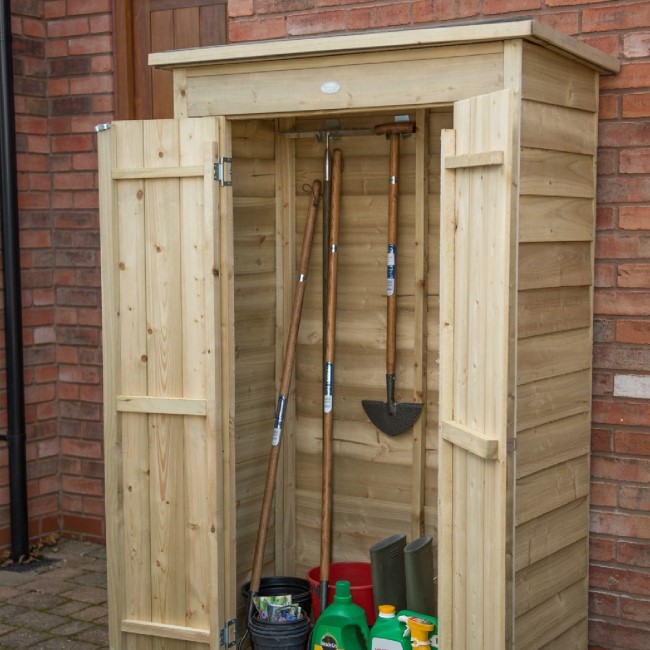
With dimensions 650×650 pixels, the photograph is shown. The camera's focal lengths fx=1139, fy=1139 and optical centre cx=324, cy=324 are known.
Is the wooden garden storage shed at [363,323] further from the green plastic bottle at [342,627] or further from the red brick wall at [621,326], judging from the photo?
the green plastic bottle at [342,627]

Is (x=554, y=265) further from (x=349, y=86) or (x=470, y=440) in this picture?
(x=349, y=86)

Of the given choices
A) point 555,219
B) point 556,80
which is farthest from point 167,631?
point 556,80

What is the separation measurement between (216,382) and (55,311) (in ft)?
7.41

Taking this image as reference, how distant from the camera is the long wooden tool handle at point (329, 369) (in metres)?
4.81

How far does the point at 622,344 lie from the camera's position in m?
4.31

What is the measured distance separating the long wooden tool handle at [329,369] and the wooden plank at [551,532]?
1113 mm

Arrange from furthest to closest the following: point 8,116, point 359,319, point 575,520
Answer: point 8,116 → point 359,319 → point 575,520

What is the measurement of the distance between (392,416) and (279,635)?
101 cm

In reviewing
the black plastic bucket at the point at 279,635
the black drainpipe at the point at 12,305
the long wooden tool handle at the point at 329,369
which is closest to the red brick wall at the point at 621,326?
the long wooden tool handle at the point at 329,369

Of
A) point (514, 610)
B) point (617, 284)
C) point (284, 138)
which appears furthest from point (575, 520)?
point (284, 138)

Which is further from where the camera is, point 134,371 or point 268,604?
point 268,604

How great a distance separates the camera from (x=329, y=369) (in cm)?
488

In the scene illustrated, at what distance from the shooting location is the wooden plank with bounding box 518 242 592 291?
3.77 m

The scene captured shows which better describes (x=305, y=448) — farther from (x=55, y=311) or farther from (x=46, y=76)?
(x=46, y=76)
